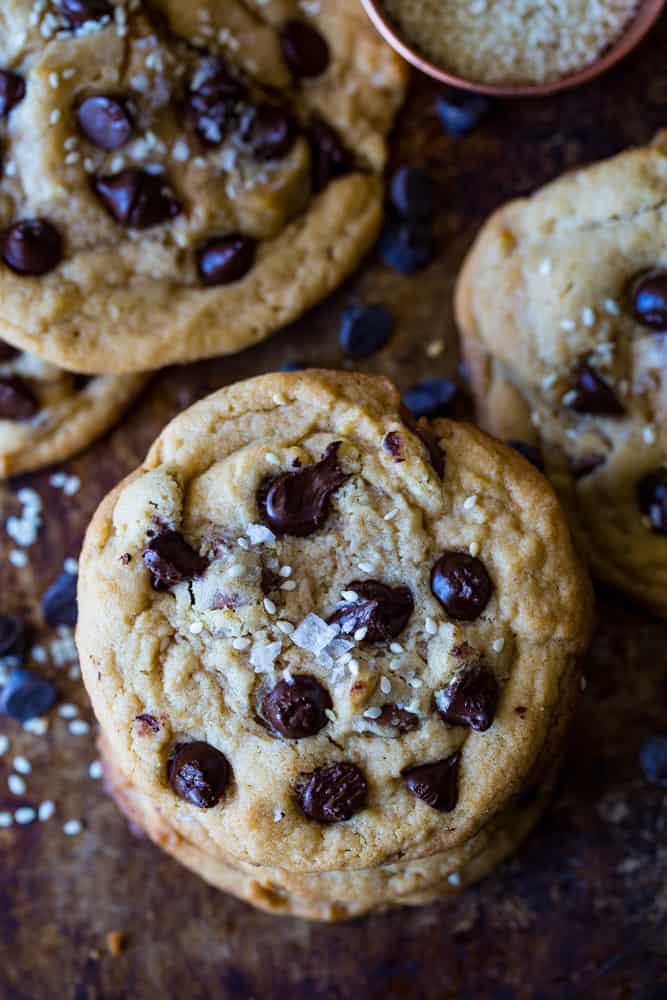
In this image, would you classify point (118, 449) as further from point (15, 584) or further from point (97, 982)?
point (97, 982)

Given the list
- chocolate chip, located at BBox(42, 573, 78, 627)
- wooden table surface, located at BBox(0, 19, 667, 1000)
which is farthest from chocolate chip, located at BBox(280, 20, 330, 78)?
chocolate chip, located at BBox(42, 573, 78, 627)

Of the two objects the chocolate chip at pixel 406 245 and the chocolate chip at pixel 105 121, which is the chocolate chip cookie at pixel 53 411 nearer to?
the chocolate chip at pixel 105 121

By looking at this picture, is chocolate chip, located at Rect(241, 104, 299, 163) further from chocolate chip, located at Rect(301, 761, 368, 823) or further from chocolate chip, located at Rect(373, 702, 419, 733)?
chocolate chip, located at Rect(301, 761, 368, 823)

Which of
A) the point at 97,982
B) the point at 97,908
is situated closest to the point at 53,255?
the point at 97,908

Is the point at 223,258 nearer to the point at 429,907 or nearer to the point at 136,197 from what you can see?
the point at 136,197

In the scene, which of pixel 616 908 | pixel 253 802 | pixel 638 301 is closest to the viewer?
pixel 253 802

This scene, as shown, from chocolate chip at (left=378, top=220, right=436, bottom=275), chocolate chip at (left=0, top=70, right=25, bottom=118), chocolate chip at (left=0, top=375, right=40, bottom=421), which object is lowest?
chocolate chip at (left=378, top=220, right=436, bottom=275)

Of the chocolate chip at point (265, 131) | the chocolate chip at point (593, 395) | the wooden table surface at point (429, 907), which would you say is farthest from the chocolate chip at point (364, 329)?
the chocolate chip at point (593, 395)
